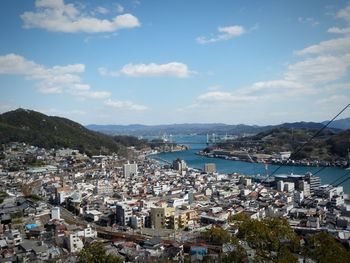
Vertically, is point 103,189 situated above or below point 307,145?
below

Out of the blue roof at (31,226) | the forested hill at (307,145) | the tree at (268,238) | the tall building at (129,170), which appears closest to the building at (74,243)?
the blue roof at (31,226)

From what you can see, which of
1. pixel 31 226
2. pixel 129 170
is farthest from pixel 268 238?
pixel 129 170

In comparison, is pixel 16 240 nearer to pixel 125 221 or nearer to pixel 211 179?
pixel 125 221

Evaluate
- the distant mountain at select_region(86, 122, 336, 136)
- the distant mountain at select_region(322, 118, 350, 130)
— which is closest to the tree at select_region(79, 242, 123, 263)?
the distant mountain at select_region(86, 122, 336, 136)

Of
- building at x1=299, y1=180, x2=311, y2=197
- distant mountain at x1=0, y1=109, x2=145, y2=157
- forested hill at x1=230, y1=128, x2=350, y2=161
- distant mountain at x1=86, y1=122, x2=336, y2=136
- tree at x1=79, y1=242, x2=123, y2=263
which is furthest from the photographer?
distant mountain at x1=86, y1=122, x2=336, y2=136

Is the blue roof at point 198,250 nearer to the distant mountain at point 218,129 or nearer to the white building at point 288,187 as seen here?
the white building at point 288,187

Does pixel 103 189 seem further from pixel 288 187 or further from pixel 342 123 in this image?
pixel 342 123

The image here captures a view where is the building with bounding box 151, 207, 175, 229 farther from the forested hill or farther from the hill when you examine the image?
the forested hill

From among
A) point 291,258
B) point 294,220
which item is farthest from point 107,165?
point 291,258
